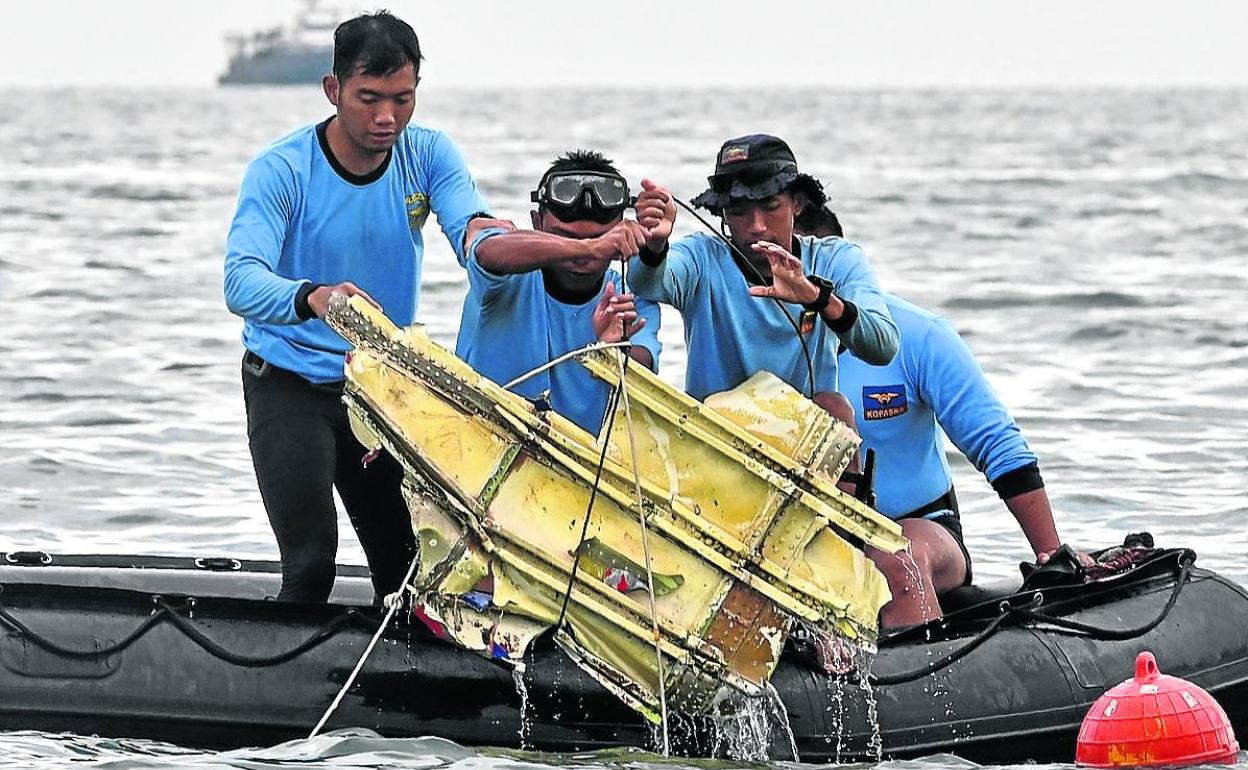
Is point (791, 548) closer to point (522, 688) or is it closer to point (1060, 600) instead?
point (522, 688)

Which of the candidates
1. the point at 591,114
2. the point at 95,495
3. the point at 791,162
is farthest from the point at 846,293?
the point at 591,114

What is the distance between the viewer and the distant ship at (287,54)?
408 ft

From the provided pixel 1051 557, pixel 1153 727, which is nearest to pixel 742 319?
pixel 1051 557

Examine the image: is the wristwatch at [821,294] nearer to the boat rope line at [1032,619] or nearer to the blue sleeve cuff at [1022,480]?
the boat rope line at [1032,619]

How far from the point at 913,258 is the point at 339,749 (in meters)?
20.6

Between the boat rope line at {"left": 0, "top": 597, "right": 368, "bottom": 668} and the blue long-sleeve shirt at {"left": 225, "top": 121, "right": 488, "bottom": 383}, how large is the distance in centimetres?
78

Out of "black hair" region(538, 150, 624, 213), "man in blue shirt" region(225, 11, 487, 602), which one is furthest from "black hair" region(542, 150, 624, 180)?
"man in blue shirt" region(225, 11, 487, 602)

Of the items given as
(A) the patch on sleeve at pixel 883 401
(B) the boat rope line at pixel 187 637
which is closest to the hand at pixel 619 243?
(B) the boat rope line at pixel 187 637

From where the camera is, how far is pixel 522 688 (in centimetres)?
668

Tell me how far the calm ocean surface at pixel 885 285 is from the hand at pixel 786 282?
1496 millimetres

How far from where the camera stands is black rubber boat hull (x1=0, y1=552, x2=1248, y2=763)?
6.71 m

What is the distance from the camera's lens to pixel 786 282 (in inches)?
247

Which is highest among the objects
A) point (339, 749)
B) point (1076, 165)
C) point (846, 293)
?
point (1076, 165)

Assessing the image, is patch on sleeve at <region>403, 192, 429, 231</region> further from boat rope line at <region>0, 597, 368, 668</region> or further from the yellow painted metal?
boat rope line at <region>0, 597, 368, 668</region>
